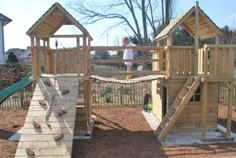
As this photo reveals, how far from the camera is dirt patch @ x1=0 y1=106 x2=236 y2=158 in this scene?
20.9 feet

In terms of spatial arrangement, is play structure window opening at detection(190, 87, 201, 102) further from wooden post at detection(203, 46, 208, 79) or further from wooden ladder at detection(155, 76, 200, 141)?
wooden post at detection(203, 46, 208, 79)

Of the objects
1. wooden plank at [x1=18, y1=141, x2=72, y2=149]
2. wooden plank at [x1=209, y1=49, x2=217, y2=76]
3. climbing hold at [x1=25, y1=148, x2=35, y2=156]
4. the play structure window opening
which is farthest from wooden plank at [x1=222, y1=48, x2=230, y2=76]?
climbing hold at [x1=25, y1=148, x2=35, y2=156]

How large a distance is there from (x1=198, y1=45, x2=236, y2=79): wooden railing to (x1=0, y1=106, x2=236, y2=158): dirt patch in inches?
79.8

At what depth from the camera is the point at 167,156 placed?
6.23 metres

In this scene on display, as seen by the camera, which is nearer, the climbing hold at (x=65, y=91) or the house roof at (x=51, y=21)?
the climbing hold at (x=65, y=91)

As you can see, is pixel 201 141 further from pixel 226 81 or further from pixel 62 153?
pixel 62 153

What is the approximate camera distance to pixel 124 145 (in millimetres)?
7047

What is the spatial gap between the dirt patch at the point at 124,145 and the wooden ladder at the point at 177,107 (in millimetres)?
360

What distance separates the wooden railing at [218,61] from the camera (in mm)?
7129

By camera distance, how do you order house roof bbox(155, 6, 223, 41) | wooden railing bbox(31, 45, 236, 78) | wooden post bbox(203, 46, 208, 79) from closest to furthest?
wooden post bbox(203, 46, 208, 79) → wooden railing bbox(31, 45, 236, 78) → house roof bbox(155, 6, 223, 41)

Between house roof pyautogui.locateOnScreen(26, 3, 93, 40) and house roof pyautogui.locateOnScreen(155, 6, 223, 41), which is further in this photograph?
house roof pyautogui.locateOnScreen(155, 6, 223, 41)

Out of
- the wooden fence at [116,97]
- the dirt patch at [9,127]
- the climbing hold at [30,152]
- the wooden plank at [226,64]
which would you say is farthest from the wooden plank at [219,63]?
the wooden fence at [116,97]

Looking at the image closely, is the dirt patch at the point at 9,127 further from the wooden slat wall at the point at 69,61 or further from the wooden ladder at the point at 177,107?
the wooden ladder at the point at 177,107

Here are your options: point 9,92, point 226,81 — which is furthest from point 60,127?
point 226,81
